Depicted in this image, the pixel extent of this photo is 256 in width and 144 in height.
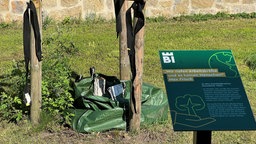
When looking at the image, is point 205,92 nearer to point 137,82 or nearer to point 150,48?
point 137,82

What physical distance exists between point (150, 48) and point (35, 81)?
11.8 ft

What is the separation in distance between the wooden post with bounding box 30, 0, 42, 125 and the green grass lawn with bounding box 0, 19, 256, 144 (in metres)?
0.15

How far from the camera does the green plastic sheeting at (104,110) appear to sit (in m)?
4.68

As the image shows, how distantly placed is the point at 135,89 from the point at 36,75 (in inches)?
34.9

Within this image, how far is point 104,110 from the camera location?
4.72 metres

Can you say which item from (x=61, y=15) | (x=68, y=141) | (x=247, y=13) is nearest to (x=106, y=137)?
(x=68, y=141)

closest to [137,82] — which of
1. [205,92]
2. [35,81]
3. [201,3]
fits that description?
[35,81]

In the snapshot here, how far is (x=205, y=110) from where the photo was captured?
→ 3.15 metres

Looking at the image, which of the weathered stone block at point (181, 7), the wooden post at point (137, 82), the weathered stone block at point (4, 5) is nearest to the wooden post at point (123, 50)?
the wooden post at point (137, 82)

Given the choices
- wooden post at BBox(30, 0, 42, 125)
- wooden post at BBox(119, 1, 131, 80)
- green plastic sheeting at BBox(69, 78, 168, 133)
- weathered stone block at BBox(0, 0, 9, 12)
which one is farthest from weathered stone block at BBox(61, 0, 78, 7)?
wooden post at BBox(30, 0, 42, 125)

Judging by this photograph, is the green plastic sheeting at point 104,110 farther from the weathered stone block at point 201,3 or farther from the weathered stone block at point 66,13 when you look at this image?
the weathered stone block at point 201,3

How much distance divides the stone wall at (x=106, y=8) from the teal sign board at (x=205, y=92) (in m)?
6.40

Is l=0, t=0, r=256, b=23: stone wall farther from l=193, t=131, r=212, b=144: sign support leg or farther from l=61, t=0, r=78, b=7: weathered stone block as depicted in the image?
l=193, t=131, r=212, b=144: sign support leg

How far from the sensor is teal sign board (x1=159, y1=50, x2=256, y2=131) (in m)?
3.12
